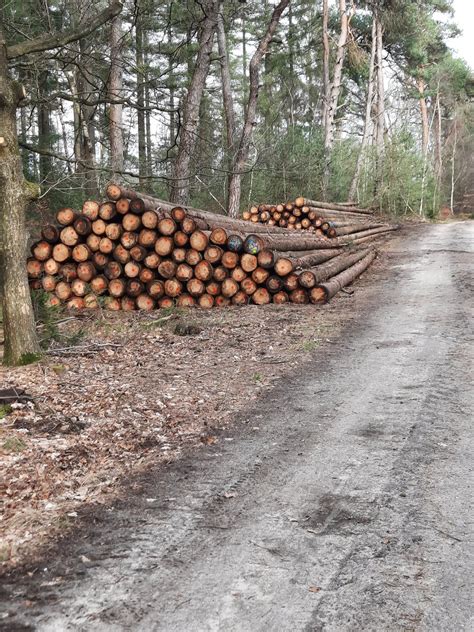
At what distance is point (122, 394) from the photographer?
5.12 metres

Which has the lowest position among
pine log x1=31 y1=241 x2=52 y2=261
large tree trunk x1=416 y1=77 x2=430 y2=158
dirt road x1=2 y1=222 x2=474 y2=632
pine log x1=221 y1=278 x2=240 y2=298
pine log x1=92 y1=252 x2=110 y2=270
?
dirt road x1=2 y1=222 x2=474 y2=632

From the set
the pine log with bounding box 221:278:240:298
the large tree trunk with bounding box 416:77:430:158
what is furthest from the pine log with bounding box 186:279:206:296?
the large tree trunk with bounding box 416:77:430:158

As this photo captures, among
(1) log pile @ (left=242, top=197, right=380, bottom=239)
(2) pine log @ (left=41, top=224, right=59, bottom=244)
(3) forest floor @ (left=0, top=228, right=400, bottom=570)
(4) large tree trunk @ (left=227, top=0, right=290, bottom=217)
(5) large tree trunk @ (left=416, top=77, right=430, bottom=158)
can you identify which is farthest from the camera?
(5) large tree trunk @ (left=416, top=77, right=430, bottom=158)

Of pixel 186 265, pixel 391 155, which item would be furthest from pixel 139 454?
pixel 391 155

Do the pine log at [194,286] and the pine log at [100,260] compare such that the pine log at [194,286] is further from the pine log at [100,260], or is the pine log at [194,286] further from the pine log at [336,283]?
the pine log at [336,283]

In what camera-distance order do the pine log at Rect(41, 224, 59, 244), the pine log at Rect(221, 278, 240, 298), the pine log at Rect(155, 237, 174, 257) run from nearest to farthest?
the pine log at Rect(155, 237, 174, 257)
the pine log at Rect(41, 224, 59, 244)
the pine log at Rect(221, 278, 240, 298)

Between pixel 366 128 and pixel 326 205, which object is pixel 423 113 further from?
pixel 326 205

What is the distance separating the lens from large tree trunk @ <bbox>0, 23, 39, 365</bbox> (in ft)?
17.2

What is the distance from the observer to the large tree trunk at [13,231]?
525 centimetres

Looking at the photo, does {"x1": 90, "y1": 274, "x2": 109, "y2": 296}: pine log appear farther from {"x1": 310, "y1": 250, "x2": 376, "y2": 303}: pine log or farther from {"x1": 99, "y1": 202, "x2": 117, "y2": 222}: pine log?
{"x1": 310, "y1": 250, "x2": 376, "y2": 303}: pine log

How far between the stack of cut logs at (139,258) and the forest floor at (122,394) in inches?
18.5

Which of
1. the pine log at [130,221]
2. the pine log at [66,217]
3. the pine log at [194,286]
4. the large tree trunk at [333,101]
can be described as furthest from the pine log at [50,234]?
the large tree trunk at [333,101]

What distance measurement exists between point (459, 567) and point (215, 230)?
6853 millimetres

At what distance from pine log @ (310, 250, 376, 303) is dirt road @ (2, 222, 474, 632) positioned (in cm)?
417
